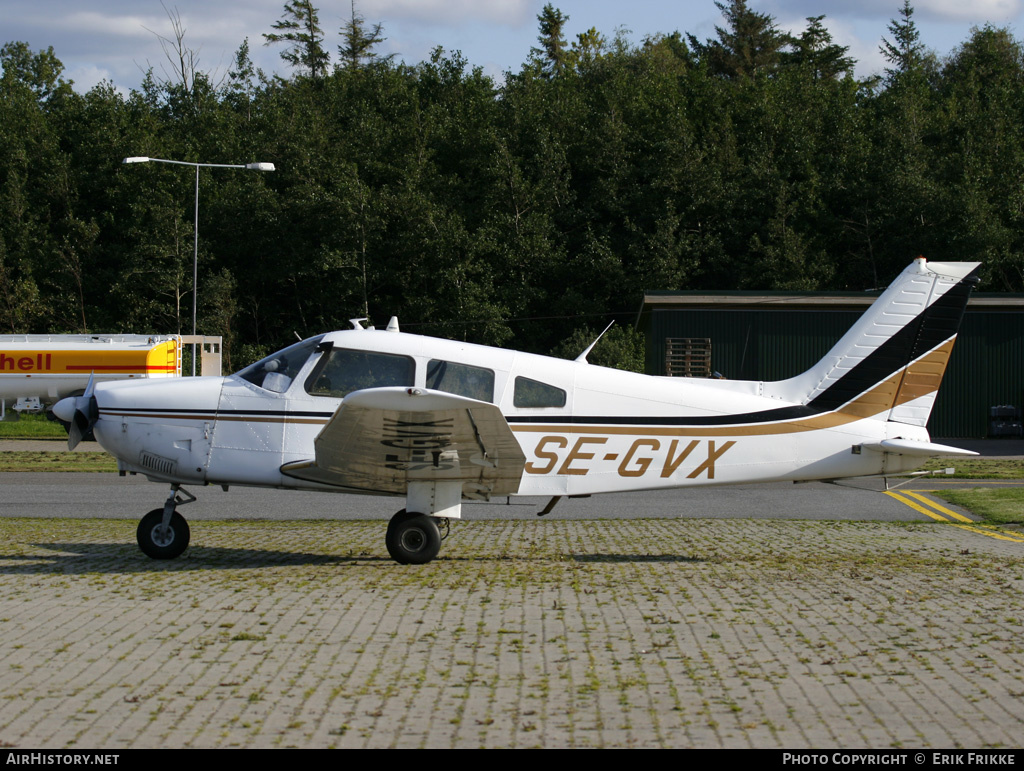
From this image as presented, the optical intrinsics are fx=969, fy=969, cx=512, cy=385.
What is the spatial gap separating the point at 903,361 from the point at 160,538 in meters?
7.67

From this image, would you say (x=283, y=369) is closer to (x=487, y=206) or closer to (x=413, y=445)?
(x=413, y=445)

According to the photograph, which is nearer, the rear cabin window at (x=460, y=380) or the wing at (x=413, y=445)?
the wing at (x=413, y=445)

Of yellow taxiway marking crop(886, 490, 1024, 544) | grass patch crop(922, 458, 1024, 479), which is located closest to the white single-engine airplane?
yellow taxiway marking crop(886, 490, 1024, 544)

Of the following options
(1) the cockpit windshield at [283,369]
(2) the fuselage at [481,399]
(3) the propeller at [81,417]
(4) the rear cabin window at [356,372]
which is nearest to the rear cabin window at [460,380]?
(2) the fuselage at [481,399]

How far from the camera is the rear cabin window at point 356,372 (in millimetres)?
9234

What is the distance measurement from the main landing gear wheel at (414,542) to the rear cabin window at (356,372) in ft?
4.38

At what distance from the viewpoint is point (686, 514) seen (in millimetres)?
14156

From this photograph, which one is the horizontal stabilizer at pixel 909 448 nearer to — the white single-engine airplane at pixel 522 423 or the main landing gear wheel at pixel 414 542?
the white single-engine airplane at pixel 522 423

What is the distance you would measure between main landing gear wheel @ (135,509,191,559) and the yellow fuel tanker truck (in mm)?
24611

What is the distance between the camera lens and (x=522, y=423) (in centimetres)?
940

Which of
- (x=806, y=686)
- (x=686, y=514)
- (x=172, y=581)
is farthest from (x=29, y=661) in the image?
(x=686, y=514)

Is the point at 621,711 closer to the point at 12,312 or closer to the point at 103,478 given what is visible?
the point at 103,478

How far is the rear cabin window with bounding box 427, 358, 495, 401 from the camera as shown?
30.2 ft

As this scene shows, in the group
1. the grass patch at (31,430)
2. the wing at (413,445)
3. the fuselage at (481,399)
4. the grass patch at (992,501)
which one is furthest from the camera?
the grass patch at (31,430)
